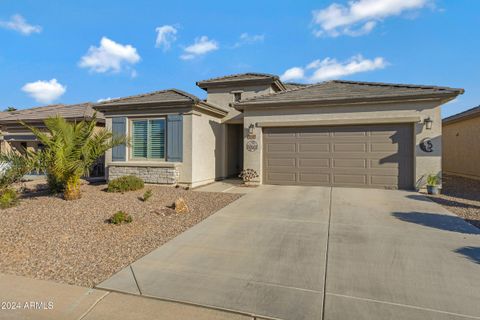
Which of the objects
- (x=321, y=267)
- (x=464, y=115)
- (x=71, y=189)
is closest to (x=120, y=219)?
(x=71, y=189)

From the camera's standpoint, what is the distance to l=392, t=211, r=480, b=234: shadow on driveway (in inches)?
210

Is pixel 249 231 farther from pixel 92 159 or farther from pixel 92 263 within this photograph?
pixel 92 159

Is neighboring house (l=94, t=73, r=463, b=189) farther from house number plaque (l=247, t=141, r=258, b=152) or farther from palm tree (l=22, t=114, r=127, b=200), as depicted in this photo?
palm tree (l=22, t=114, r=127, b=200)

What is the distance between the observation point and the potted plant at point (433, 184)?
8.95 metres

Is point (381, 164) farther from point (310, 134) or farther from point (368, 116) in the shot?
point (310, 134)

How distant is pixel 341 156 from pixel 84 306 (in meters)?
9.26

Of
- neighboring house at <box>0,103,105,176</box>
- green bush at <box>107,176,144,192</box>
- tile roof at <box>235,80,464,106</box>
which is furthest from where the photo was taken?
neighboring house at <box>0,103,105,176</box>

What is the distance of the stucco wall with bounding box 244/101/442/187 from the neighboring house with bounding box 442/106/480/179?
4.88 metres

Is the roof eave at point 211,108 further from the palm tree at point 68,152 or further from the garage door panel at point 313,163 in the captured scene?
the garage door panel at point 313,163

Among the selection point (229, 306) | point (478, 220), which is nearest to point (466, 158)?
point (478, 220)

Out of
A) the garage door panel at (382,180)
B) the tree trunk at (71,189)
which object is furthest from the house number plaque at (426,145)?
the tree trunk at (71,189)

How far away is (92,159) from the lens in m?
8.11

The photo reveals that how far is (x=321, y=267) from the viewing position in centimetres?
375

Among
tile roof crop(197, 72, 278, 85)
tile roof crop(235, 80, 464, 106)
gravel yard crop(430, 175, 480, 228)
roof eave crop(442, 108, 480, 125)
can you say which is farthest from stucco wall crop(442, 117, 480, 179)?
tile roof crop(197, 72, 278, 85)
